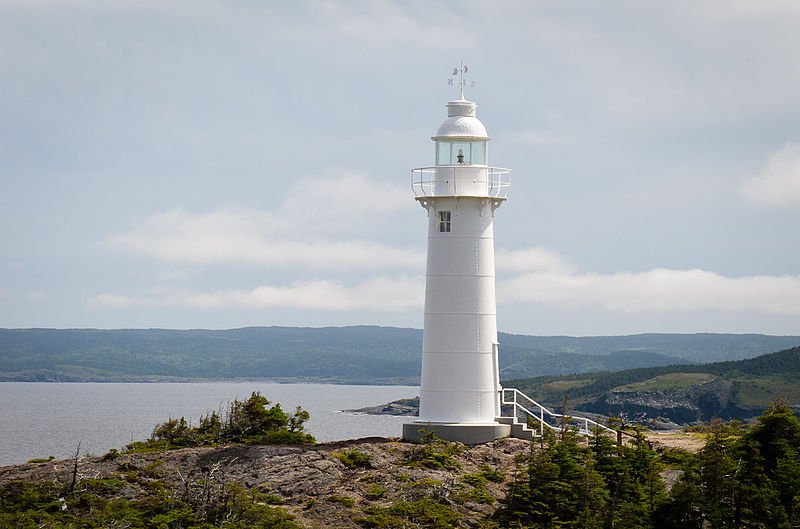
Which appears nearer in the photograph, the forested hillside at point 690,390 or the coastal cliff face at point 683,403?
the coastal cliff face at point 683,403

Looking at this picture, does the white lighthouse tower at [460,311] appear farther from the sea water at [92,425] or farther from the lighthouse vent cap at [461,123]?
the sea water at [92,425]

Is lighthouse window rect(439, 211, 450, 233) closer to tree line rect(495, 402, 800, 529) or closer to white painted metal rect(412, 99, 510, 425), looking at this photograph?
white painted metal rect(412, 99, 510, 425)

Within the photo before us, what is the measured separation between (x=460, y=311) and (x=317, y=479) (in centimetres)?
722

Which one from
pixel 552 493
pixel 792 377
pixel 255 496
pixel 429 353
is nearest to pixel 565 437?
pixel 552 493

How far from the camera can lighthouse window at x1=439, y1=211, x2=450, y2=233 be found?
40344 mm

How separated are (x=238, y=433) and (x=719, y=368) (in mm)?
156155

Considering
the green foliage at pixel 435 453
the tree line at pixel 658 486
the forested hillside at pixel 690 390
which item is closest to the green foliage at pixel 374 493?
the green foliage at pixel 435 453

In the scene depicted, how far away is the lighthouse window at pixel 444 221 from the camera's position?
4034 centimetres

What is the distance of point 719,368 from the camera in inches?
7436

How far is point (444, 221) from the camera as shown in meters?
40.4

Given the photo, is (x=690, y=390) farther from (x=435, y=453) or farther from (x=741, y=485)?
(x=741, y=485)

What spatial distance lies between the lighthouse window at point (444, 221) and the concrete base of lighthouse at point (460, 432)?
5897 millimetres

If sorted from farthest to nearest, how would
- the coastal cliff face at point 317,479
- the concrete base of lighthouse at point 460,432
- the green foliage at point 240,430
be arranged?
the green foliage at point 240,430, the concrete base of lighthouse at point 460,432, the coastal cliff face at point 317,479

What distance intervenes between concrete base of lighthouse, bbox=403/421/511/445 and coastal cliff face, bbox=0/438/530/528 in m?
0.60
